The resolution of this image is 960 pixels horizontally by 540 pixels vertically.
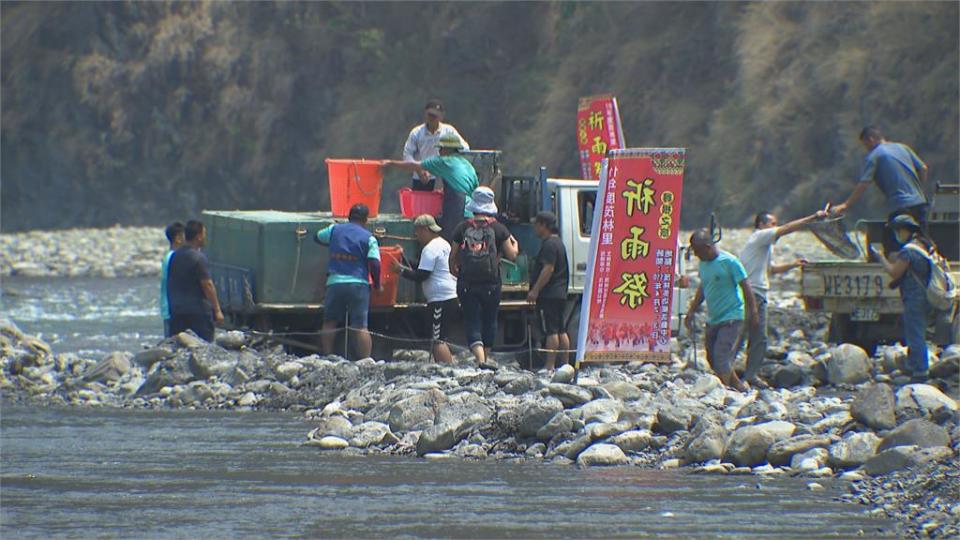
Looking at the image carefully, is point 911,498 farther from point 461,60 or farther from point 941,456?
point 461,60

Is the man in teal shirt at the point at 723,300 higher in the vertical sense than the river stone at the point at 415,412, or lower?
higher

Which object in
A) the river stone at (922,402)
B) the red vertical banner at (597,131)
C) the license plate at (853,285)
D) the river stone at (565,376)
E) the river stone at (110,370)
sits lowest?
the river stone at (110,370)

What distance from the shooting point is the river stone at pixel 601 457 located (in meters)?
10.7

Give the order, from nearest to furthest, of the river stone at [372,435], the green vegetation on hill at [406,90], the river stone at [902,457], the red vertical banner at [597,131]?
the river stone at [902,457]
the river stone at [372,435]
the red vertical banner at [597,131]
the green vegetation on hill at [406,90]

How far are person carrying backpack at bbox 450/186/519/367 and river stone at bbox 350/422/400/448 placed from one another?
2.46 metres

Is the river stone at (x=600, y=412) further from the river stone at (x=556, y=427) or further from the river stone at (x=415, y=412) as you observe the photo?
the river stone at (x=415, y=412)

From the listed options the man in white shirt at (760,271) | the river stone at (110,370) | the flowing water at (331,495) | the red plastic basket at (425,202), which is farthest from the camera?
the red plastic basket at (425,202)

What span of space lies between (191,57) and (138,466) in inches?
2277

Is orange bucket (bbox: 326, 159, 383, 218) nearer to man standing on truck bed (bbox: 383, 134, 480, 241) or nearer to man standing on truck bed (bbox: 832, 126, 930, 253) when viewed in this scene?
man standing on truck bed (bbox: 383, 134, 480, 241)

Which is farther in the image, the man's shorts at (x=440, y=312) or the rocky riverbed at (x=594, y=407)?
the man's shorts at (x=440, y=312)

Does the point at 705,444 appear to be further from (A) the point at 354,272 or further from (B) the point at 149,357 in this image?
(B) the point at 149,357

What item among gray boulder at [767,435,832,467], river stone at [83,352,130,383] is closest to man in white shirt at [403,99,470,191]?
river stone at [83,352,130,383]

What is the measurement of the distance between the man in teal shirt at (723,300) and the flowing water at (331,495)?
2854 millimetres

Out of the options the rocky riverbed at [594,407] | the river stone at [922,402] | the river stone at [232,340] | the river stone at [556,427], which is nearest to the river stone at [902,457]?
the rocky riverbed at [594,407]
